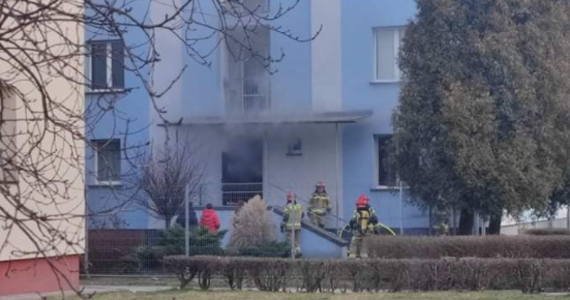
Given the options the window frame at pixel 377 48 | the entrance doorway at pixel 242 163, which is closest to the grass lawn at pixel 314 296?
the entrance doorway at pixel 242 163

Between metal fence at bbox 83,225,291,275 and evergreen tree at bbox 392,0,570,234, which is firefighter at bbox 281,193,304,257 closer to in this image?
metal fence at bbox 83,225,291,275

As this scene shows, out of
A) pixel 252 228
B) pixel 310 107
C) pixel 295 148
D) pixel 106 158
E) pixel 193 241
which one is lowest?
pixel 193 241

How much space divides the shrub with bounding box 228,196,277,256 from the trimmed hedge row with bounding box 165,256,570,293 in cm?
527

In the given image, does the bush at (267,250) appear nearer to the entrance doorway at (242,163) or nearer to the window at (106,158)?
the entrance doorway at (242,163)

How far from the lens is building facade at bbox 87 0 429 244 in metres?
30.5

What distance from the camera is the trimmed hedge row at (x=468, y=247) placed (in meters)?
21.3

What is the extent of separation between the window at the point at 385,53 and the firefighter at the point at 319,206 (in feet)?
12.1

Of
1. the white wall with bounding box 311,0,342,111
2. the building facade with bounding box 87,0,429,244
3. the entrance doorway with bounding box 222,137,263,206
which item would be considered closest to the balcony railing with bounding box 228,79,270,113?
the building facade with bounding box 87,0,429,244

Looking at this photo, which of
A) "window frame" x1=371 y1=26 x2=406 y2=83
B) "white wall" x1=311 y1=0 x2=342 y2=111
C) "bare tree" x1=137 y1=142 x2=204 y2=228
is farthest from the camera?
"white wall" x1=311 y1=0 x2=342 y2=111

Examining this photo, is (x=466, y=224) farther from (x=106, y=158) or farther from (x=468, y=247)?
(x=106, y=158)

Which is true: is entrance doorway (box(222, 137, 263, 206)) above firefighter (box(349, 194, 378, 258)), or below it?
above

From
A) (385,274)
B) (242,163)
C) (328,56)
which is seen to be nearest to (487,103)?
(385,274)

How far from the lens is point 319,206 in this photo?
28.8 m

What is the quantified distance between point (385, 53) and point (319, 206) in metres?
4.88
